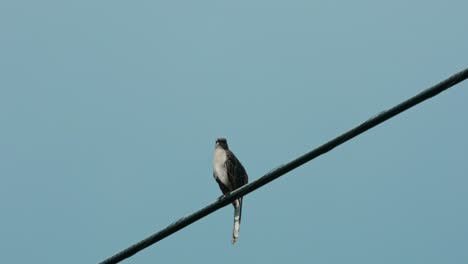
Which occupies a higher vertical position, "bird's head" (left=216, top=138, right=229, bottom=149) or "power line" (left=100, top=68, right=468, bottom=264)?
"bird's head" (left=216, top=138, right=229, bottom=149)

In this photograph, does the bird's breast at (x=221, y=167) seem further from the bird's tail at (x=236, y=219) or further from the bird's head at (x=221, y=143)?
the bird's tail at (x=236, y=219)

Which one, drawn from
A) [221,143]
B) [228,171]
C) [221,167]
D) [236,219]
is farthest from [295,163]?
[221,143]

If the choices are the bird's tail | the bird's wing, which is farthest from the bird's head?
the bird's tail

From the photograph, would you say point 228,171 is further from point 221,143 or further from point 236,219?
point 236,219

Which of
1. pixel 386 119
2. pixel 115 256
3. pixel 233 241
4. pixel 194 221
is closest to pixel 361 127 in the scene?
pixel 386 119

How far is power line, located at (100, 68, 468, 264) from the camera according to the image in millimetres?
4309

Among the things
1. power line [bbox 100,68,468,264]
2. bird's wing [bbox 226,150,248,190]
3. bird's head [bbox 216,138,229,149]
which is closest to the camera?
power line [bbox 100,68,468,264]

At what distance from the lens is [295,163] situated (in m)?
4.80

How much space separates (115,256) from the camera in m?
5.36

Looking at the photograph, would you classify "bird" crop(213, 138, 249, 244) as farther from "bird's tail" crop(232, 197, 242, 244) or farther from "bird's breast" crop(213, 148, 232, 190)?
"bird's tail" crop(232, 197, 242, 244)

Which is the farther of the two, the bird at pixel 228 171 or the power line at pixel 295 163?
the bird at pixel 228 171

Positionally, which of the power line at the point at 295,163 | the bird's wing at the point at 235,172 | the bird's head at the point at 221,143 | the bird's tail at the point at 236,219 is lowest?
the power line at the point at 295,163

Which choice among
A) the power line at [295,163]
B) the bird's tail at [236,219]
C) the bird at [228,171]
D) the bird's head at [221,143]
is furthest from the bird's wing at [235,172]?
the power line at [295,163]

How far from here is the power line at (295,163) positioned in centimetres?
431
